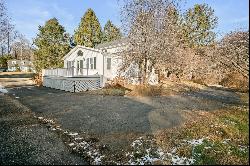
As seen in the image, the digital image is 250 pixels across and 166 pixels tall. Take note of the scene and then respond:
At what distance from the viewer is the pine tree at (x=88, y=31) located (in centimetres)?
5334

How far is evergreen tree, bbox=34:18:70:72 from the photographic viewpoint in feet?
150

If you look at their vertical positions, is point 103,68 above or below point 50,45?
below

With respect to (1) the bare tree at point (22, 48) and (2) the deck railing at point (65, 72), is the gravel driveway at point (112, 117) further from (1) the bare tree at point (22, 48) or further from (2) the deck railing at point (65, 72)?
(1) the bare tree at point (22, 48)

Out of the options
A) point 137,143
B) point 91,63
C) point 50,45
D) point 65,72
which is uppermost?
point 50,45

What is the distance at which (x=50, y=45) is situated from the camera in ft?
151

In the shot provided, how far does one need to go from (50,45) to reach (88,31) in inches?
395

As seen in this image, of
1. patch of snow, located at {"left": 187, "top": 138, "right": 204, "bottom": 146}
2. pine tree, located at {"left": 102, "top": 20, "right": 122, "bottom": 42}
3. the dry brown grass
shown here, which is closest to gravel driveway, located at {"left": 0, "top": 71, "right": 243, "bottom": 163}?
the dry brown grass

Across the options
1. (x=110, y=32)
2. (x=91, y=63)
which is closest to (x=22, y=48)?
(x=110, y=32)

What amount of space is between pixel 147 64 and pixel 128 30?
162 inches

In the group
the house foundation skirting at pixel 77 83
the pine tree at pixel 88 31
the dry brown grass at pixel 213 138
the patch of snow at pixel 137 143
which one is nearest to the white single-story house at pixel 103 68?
the house foundation skirting at pixel 77 83

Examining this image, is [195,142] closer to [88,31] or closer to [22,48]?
[88,31]

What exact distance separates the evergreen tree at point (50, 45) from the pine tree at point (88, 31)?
6.29m

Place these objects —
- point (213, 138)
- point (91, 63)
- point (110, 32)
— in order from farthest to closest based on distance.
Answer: point (110, 32), point (91, 63), point (213, 138)

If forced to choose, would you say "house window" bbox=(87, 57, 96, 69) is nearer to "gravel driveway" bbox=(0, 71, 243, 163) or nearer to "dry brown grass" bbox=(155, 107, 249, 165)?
"gravel driveway" bbox=(0, 71, 243, 163)
